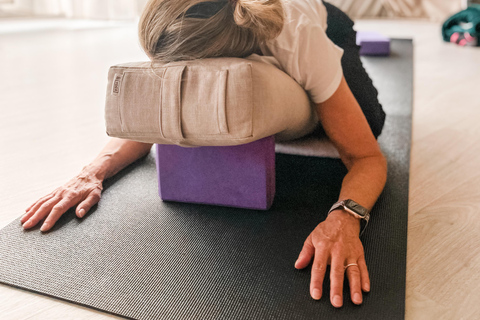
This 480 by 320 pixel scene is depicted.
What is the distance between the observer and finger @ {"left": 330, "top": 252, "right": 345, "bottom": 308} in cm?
81

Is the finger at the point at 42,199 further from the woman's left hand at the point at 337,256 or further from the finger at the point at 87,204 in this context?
the woman's left hand at the point at 337,256

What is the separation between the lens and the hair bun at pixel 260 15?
87cm

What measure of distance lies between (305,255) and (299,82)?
43cm

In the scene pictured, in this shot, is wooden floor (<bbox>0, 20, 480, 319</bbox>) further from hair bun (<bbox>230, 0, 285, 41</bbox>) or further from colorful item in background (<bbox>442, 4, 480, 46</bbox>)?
hair bun (<bbox>230, 0, 285, 41</bbox>)

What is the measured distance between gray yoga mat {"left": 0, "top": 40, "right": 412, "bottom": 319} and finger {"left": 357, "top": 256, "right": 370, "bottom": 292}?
0.06 ft

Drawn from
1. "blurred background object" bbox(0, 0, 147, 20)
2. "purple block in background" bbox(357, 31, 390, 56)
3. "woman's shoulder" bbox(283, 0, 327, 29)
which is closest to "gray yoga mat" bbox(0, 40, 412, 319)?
"woman's shoulder" bbox(283, 0, 327, 29)

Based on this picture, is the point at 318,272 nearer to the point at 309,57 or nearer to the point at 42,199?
the point at 309,57

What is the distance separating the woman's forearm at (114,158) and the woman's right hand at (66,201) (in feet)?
0.09

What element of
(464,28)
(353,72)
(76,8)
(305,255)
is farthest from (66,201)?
(76,8)

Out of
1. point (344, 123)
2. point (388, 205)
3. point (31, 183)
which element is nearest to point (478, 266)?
point (388, 205)

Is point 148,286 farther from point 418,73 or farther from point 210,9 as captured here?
point 418,73

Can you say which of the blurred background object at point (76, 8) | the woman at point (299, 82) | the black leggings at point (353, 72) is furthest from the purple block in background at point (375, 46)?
the blurred background object at point (76, 8)

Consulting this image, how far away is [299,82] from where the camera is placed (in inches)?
43.0

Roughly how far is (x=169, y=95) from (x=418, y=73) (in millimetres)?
2091
